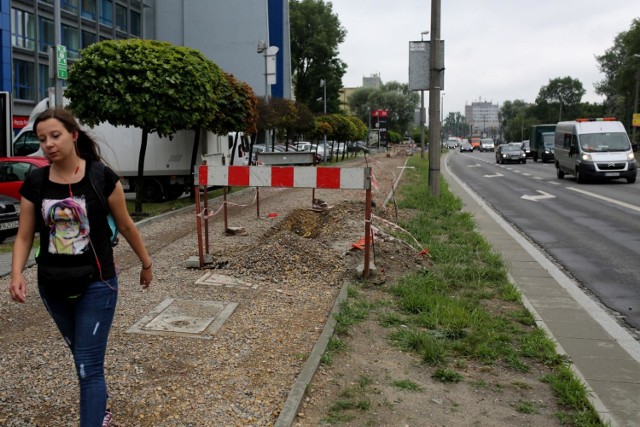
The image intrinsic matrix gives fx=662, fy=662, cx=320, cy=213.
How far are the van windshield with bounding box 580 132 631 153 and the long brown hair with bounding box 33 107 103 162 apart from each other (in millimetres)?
24050

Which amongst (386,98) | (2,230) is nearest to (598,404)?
(2,230)

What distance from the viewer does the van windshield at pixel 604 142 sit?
80.2 ft

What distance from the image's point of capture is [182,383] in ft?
14.0

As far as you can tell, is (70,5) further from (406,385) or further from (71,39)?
(406,385)

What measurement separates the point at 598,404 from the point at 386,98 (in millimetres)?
100105

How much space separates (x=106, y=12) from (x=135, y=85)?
4125 centimetres

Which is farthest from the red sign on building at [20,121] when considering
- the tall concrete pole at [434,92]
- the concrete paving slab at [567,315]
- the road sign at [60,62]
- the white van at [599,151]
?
the concrete paving slab at [567,315]

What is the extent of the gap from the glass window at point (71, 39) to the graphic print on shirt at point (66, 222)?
149 ft

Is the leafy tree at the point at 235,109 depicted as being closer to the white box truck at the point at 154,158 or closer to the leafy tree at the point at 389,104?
the white box truck at the point at 154,158

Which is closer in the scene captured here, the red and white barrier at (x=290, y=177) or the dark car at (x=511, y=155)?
the red and white barrier at (x=290, y=177)

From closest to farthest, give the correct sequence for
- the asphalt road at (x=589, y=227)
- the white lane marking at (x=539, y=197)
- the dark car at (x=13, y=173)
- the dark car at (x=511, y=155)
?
the asphalt road at (x=589, y=227)
the dark car at (x=13, y=173)
the white lane marking at (x=539, y=197)
the dark car at (x=511, y=155)

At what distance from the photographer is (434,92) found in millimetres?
15969

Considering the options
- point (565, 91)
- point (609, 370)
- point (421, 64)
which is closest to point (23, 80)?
point (421, 64)

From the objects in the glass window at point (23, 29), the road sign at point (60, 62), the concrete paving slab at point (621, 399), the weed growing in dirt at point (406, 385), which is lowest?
the concrete paving slab at point (621, 399)
